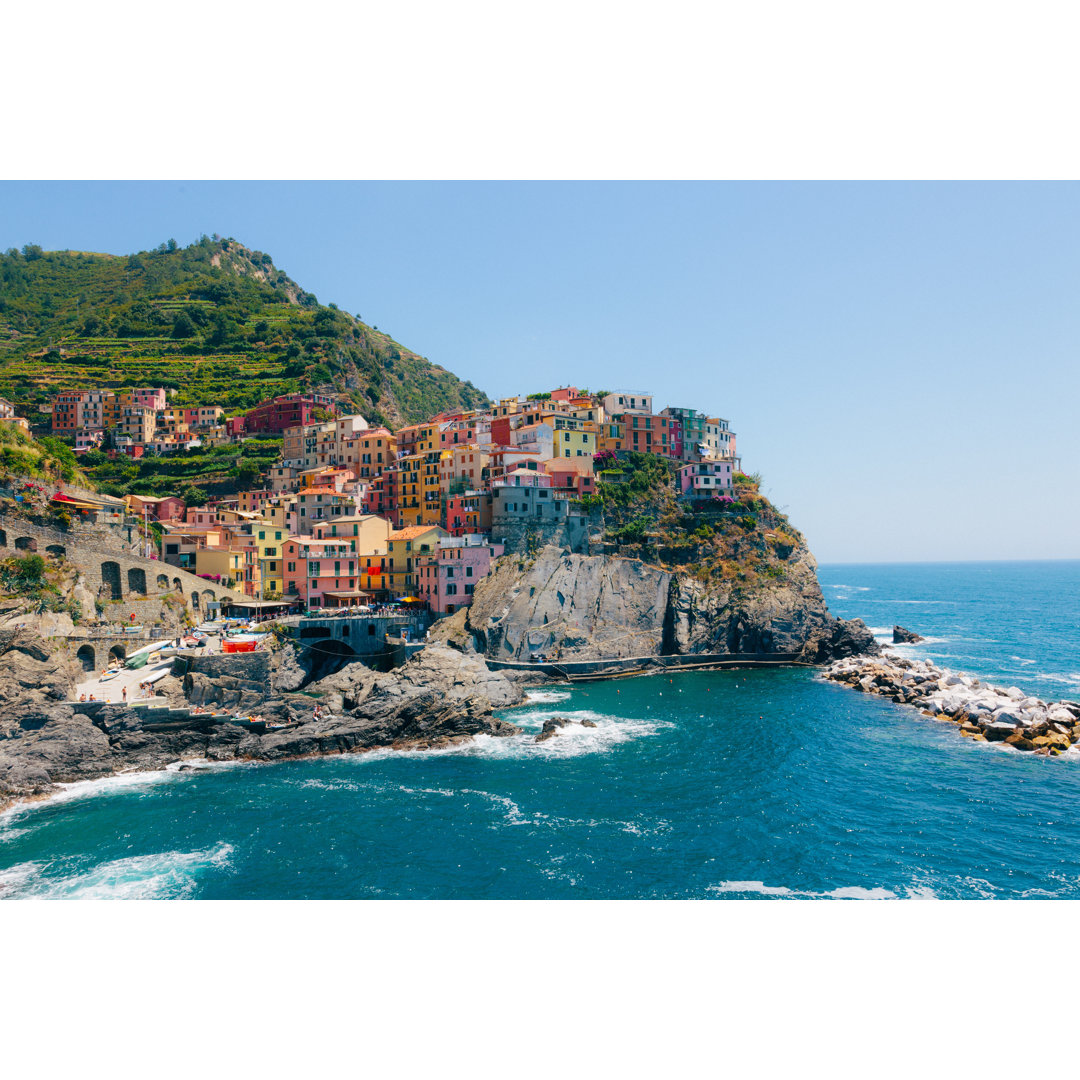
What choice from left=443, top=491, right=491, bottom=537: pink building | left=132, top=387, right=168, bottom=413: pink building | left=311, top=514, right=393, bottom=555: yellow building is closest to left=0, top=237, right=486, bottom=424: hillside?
left=132, top=387, right=168, bottom=413: pink building

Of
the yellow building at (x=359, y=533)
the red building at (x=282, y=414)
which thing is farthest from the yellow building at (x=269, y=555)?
the red building at (x=282, y=414)

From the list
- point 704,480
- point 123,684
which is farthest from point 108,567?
point 704,480

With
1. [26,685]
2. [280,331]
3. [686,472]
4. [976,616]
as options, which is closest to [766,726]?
[686,472]

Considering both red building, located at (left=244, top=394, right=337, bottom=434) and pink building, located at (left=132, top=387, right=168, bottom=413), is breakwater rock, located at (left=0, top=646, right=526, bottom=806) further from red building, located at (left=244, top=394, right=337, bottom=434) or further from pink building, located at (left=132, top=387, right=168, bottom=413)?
pink building, located at (left=132, top=387, right=168, bottom=413)

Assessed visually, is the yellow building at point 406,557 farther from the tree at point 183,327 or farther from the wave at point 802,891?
the tree at point 183,327

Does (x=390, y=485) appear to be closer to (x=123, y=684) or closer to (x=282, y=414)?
(x=282, y=414)
